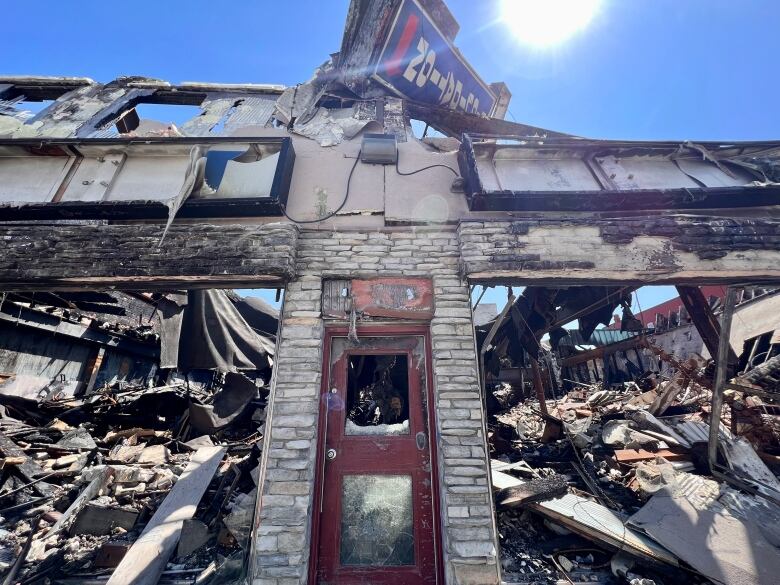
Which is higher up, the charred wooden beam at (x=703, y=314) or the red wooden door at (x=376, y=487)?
the charred wooden beam at (x=703, y=314)

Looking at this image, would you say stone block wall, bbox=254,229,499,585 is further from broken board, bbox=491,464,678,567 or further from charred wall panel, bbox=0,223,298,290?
broken board, bbox=491,464,678,567

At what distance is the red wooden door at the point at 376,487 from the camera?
119 inches

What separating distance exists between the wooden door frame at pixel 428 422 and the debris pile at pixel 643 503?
0.92 meters

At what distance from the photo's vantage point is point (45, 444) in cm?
561

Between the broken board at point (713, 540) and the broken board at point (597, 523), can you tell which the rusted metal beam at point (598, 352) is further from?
the broken board at point (597, 523)

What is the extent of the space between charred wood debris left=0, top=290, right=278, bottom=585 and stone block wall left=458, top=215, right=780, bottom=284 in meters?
3.88

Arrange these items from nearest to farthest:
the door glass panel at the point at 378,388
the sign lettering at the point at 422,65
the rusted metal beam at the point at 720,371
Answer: the rusted metal beam at the point at 720,371, the door glass panel at the point at 378,388, the sign lettering at the point at 422,65

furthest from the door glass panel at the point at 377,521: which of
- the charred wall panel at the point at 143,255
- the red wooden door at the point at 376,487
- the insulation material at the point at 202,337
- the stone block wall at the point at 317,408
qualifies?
the insulation material at the point at 202,337

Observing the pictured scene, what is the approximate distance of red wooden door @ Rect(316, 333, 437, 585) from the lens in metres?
3.03

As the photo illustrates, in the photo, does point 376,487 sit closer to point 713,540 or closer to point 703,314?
point 713,540

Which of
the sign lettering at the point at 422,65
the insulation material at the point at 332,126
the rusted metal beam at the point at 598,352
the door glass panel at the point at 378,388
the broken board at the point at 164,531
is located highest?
the sign lettering at the point at 422,65

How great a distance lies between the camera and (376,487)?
327cm

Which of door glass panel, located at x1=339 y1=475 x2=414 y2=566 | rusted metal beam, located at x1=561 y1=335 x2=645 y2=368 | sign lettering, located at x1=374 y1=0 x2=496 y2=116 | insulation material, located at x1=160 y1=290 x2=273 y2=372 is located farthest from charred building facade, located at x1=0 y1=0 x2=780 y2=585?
rusted metal beam, located at x1=561 y1=335 x2=645 y2=368

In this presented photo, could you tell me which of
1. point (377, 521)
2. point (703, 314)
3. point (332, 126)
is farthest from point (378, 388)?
point (703, 314)
